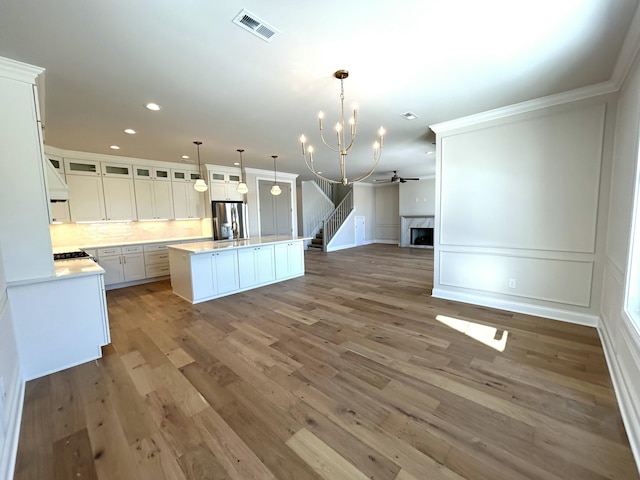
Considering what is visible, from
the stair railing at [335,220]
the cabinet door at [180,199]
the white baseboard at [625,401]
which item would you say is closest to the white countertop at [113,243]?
the cabinet door at [180,199]

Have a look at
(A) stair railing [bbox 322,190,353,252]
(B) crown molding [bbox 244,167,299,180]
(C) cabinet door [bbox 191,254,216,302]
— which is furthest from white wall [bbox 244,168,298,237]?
(A) stair railing [bbox 322,190,353,252]

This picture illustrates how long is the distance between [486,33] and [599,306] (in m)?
3.27

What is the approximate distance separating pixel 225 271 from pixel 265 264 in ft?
2.84

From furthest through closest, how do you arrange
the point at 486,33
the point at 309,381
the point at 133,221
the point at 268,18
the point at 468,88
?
the point at 133,221 → the point at 468,88 → the point at 309,381 → the point at 486,33 → the point at 268,18

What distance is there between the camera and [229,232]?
6766mm

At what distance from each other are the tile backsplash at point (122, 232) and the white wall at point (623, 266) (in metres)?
7.04

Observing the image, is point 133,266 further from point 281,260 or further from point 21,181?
point 21,181

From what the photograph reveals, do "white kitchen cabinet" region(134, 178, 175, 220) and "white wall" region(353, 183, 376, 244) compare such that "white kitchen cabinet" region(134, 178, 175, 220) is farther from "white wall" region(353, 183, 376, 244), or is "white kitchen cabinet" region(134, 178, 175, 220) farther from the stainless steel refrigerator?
"white wall" region(353, 183, 376, 244)

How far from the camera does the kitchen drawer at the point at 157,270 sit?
5609 mm

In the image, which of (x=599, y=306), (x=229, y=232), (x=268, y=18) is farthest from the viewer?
(x=229, y=232)

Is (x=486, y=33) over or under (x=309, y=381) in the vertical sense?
over

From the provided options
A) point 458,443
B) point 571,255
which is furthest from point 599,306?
point 458,443

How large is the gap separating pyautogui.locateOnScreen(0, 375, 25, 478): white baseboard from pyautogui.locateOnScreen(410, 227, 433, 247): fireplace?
10158 millimetres

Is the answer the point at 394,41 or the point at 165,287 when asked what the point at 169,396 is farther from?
the point at 165,287
